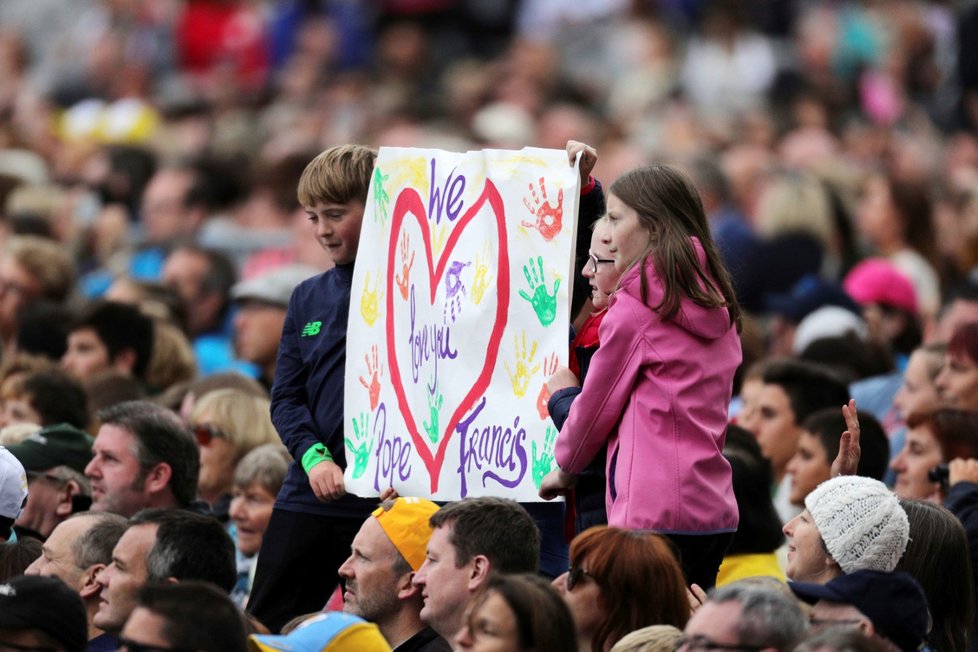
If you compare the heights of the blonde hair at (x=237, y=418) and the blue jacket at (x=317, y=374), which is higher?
the blue jacket at (x=317, y=374)

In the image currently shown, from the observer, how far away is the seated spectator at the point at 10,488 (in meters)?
7.38

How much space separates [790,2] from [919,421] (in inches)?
445

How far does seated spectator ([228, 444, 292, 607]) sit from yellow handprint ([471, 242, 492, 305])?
186 centimetres

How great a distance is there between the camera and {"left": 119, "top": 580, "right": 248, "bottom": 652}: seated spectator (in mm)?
5574

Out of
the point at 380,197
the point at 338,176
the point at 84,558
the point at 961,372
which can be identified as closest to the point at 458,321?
the point at 380,197

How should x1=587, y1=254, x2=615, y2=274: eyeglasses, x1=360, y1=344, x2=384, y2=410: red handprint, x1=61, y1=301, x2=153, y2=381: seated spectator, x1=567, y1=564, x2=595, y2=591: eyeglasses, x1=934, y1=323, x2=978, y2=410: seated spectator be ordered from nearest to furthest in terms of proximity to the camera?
x1=567, y1=564, x2=595, y2=591: eyeglasses < x1=587, y1=254, x2=615, y2=274: eyeglasses < x1=360, y1=344, x2=384, y2=410: red handprint < x1=934, y1=323, x2=978, y2=410: seated spectator < x1=61, y1=301, x2=153, y2=381: seated spectator

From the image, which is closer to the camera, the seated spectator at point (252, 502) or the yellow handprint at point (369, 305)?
the yellow handprint at point (369, 305)

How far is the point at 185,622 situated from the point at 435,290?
1948 mm

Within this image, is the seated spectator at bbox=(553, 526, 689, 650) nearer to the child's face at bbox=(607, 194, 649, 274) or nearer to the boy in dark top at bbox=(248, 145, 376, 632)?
the child's face at bbox=(607, 194, 649, 274)

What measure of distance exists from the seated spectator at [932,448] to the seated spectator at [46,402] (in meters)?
3.77

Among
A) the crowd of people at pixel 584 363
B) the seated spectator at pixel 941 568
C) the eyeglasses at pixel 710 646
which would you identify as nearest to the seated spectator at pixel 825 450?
the crowd of people at pixel 584 363

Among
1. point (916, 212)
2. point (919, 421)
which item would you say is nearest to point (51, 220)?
point (916, 212)

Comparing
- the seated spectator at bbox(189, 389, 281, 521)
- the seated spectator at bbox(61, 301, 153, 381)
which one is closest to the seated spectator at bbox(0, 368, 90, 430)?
the seated spectator at bbox(189, 389, 281, 521)

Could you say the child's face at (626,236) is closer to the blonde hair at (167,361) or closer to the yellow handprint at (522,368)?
the yellow handprint at (522,368)
